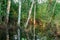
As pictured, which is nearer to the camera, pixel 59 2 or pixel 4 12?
pixel 4 12

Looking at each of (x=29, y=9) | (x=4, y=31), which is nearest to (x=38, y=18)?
(x=29, y=9)

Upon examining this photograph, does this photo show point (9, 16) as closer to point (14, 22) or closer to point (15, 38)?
point (14, 22)

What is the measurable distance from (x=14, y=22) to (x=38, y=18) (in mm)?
368

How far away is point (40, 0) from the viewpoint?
9.37ft

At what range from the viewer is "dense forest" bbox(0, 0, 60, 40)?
2.69m

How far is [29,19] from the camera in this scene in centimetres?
278

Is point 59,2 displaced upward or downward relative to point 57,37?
upward

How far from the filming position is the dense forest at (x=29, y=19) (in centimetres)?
269

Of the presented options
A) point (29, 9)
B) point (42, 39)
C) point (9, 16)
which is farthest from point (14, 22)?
point (42, 39)

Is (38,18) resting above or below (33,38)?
above

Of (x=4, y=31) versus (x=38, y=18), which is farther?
(x=38, y=18)

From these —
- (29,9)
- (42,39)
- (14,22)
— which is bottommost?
(42,39)

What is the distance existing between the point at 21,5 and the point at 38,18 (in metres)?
0.32

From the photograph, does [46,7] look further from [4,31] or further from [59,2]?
[4,31]
